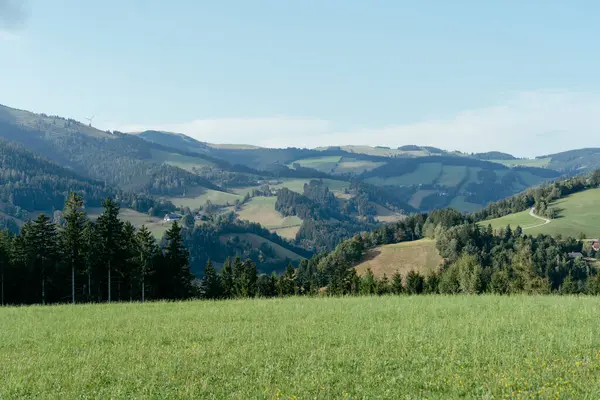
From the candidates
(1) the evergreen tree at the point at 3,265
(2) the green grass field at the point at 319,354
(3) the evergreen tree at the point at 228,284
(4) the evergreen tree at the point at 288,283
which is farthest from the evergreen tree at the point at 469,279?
(1) the evergreen tree at the point at 3,265

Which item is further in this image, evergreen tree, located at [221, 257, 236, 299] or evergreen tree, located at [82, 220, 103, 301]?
evergreen tree, located at [221, 257, 236, 299]

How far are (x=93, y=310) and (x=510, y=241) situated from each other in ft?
617

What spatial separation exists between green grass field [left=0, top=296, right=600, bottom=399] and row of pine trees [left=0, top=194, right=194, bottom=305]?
31732 mm

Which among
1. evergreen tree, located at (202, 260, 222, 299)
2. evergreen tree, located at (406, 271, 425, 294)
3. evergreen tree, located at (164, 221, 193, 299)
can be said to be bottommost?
evergreen tree, located at (406, 271, 425, 294)

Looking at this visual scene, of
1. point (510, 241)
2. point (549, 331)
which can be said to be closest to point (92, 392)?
point (549, 331)

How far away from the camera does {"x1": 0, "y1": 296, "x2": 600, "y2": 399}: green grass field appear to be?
13328 millimetres

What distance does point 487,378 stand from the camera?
13.7m

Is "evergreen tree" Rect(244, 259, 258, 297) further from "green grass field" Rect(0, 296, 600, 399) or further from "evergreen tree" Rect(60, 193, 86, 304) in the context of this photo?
"green grass field" Rect(0, 296, 600, 399)

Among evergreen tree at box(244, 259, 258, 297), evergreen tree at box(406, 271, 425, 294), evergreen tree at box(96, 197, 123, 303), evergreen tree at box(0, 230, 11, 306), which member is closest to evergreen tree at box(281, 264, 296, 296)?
evergreen tree at box(244, 259, 258, 297)

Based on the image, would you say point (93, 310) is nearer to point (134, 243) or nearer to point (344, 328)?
point (344, 328)

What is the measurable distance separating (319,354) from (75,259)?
48.7m

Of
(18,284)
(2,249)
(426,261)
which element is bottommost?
(426,261)

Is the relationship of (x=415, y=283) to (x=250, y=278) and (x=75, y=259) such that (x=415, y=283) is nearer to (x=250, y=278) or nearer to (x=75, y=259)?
(x=250, y=278)

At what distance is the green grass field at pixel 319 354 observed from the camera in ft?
43.7
